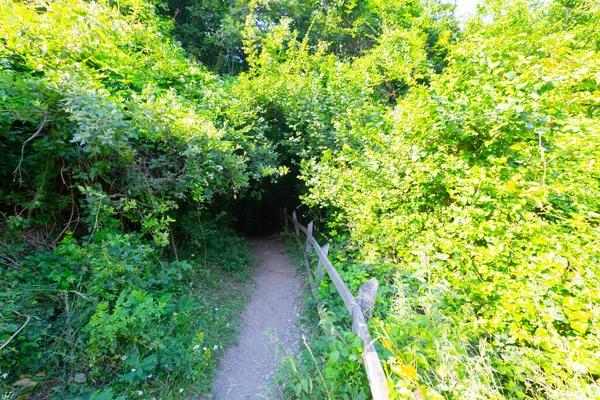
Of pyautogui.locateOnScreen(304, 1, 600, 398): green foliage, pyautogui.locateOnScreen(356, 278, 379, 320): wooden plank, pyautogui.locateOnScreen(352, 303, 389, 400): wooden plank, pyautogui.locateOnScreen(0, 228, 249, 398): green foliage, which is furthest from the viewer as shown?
pyautogui.locateOnScreen(356, 278, 379, 320): wooden plank

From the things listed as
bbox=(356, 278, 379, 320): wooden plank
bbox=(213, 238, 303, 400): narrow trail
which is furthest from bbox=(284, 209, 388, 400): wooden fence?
bbox=(213, 238, 303, 400): narrow trail

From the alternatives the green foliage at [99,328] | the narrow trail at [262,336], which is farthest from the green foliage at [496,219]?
the green foliage at [99,328]

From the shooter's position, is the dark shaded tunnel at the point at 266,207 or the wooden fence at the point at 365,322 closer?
the wooden fence at the point at 365,322

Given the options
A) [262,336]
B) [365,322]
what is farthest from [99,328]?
[365,322]

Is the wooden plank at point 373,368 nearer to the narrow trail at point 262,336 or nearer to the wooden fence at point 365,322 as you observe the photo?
the wooden fence at point 365,322

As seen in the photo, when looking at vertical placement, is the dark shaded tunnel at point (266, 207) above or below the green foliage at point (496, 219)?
below

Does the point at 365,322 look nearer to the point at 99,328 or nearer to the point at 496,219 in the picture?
the point at 496,219

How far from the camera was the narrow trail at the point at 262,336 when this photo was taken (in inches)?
126

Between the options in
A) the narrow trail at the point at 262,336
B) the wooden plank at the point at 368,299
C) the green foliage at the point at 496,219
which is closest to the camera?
the green foliage at the point at 496,219

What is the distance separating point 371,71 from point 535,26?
4112 millimetres

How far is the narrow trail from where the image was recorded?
320 cm

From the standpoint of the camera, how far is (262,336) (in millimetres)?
4102

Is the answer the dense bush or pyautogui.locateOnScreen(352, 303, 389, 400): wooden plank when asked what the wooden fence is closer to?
pyautogui.locateOnScreen(352, 303, 389, 400): wooden plank

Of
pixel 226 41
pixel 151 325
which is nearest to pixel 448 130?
pixel 151 325
